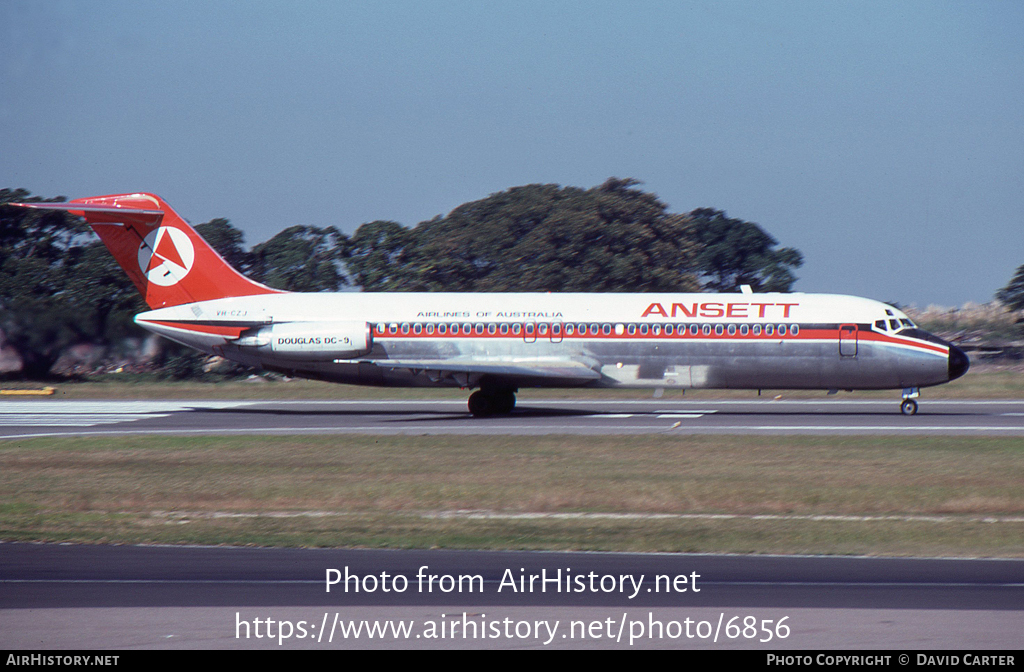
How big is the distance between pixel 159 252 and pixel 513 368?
12432 mm

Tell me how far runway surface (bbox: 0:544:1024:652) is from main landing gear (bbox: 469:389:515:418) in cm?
1909

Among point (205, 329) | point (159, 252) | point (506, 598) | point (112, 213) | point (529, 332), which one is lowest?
point (506, 598)

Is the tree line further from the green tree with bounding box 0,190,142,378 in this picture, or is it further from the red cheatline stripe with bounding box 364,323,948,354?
the red cheatline stripe with bounding box 364,323,948,354

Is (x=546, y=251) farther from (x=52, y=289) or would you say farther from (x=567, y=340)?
(x=567, y=340)

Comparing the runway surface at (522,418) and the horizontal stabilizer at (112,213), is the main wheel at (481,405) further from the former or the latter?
the horizontal stabilizer at (112,213)

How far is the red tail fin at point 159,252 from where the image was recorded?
3347 cm

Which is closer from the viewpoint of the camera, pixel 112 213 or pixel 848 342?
pixel 848 342

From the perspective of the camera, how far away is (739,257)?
78.8 meters

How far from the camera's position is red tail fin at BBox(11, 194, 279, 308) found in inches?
1318

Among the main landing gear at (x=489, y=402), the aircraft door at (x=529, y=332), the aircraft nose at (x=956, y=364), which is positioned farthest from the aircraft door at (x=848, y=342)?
the main landing gear at (x=489, y=402)

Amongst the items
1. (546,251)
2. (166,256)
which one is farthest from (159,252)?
(546,251)

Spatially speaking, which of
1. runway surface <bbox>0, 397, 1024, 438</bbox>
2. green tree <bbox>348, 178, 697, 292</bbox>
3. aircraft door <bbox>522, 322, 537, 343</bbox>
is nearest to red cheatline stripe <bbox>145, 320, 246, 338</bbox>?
runway surface <bbox>0, 397, 1024, 438</bbox>

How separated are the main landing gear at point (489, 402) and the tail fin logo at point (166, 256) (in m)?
10.4
